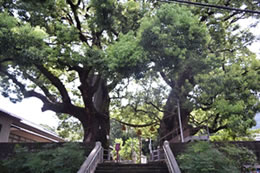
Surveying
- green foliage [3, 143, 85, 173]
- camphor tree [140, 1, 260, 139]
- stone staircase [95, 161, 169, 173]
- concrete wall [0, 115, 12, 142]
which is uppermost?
camphor tree [140, 1, 260, 139]

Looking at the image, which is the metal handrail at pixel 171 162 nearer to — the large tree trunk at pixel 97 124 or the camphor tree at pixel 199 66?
the camphor tree at pixel 199 66

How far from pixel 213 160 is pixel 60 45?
837 cm

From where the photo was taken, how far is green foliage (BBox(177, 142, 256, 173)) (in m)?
6.03

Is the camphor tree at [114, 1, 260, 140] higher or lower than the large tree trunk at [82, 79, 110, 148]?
higher

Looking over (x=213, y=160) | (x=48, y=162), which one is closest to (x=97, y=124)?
(x=48, y=162)

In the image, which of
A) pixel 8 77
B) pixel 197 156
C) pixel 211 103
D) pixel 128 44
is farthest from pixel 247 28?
pixel 8 77

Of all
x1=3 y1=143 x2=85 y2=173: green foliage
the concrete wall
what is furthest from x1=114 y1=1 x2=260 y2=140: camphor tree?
the concrete wall

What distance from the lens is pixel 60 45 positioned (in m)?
10.0

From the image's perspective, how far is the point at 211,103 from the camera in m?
9.68

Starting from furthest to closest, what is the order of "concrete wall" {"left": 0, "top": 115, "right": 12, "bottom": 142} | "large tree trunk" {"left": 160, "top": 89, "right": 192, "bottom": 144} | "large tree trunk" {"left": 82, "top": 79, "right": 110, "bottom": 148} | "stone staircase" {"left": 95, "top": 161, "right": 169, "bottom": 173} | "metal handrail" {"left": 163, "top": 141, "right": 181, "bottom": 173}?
1. "large tree trunk" {"left": 82, "top": 79, "right": 110, "bottom": 148}
2. "large tree trunk" {"left": 160, "top": 89, "right": 192, "bottom": 144}
3. "concrete wall" {"left": 0, "top": 115, "right": 12, "bottom": 142}
4. "stone staircase" {"left": 95, "top": 161, "right": 169, "bottom": 173}
5. "metal handrail" {"left": 163, "top": 141, "right": 181, "bottom": 173}

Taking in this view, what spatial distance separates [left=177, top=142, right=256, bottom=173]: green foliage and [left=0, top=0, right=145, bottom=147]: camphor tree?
4355 millimetres

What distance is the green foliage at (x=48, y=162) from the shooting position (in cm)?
643

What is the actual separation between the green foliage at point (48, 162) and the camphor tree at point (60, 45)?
11.6ft

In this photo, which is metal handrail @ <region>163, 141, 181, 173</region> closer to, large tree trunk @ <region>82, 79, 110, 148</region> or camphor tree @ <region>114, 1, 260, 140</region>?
camphor tree @ <region>114, 1, 260, 140</region>
